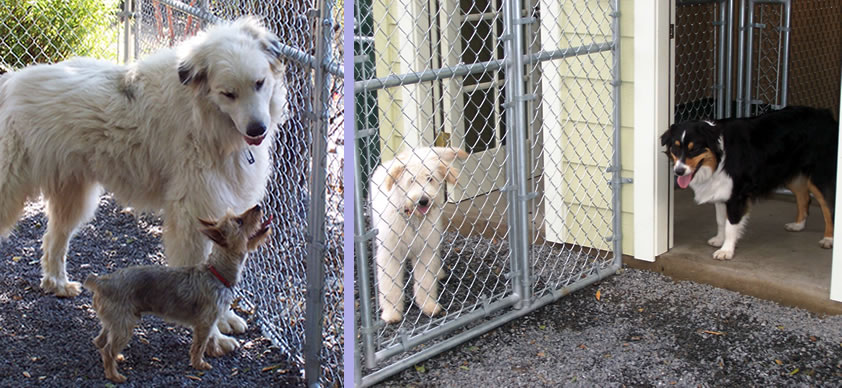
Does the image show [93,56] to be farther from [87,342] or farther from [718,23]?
[718,23]

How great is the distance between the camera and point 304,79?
3.03 metres

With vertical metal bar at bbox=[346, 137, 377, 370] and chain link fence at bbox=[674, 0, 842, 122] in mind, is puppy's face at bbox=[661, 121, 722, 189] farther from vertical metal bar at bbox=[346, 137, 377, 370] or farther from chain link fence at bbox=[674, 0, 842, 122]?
chain link fence at bbox=[674, 0, 842, 122]

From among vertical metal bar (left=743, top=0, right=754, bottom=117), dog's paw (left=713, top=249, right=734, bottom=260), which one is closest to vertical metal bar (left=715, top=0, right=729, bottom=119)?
vertical metal bar (left=743, top=0, right=754, bottom=117)

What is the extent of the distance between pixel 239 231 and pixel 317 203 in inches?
14.5

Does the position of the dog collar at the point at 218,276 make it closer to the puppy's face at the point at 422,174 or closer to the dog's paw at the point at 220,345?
the dog's paw at the point at 220,345

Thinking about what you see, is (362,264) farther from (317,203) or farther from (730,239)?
(730,239)

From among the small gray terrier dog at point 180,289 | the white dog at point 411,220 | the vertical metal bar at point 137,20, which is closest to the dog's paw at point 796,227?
the white dog at point 411,220

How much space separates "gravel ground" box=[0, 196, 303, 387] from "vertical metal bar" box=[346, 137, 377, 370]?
38cm

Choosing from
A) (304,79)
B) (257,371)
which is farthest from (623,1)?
(257,371)

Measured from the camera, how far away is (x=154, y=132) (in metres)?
2.92

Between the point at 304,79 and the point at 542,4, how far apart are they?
206 cm

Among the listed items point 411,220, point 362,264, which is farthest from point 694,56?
point 362,264

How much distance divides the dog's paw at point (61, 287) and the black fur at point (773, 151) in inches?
127

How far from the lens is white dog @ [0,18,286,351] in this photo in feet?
8.57
